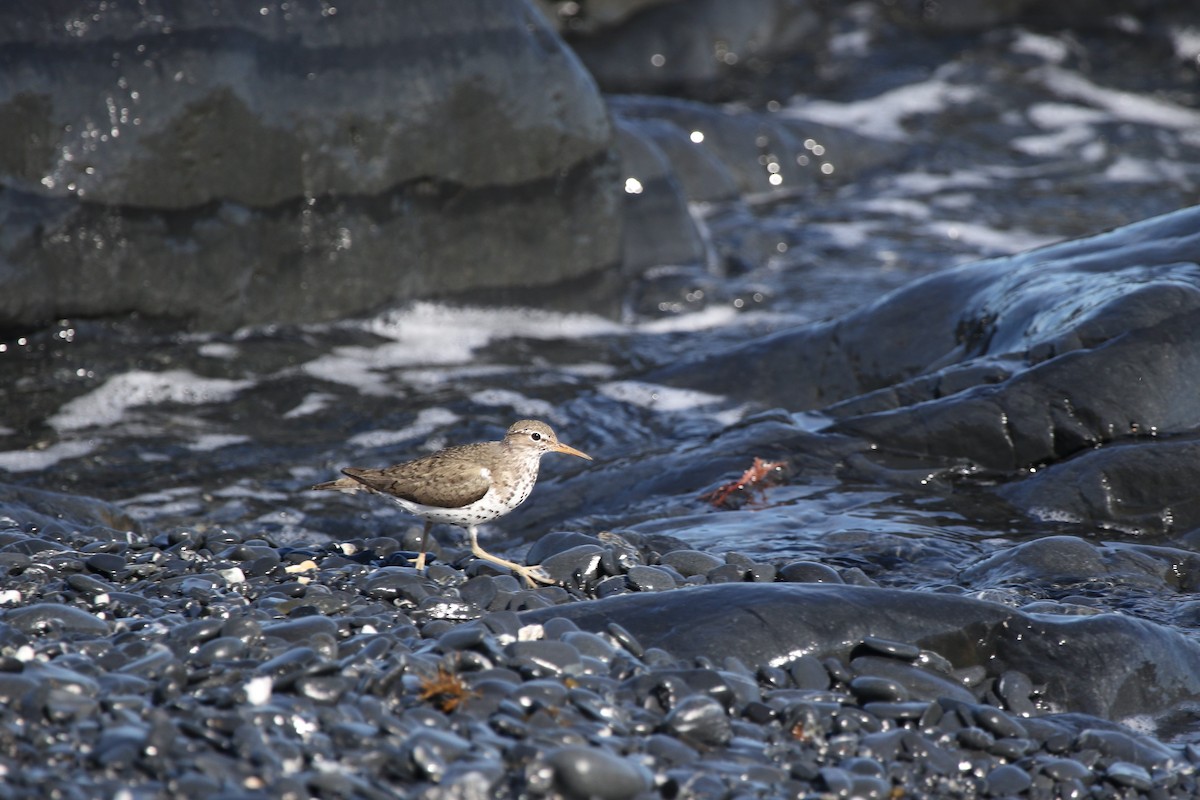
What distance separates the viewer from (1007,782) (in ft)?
15.2

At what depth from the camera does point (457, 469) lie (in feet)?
20.0

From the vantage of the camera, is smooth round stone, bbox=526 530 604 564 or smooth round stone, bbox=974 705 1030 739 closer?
smooth round stone, bbox=974 705 1030 739

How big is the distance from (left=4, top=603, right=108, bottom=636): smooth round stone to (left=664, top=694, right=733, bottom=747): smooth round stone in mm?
2155

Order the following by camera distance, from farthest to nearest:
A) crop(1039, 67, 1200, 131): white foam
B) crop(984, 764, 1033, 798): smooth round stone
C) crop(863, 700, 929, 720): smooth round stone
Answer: crop(1039, 67, 1200, 131): white foam, crop(863, 700, 929, 720): smooth round stone, crop(984, 764, 1033, 798): smooth round stone

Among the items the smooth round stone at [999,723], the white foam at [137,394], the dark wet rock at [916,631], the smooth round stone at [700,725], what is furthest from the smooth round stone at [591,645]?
the white foam at [137,394]

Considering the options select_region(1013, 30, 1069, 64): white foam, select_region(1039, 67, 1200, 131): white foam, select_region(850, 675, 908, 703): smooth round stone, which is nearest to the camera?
select_region(850, 675, 908, 703): smooth round stone

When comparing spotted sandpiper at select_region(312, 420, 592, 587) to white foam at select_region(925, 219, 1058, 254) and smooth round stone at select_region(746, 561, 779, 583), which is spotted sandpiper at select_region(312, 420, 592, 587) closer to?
smooth round stone at select_region(746, 561, 779, 583)

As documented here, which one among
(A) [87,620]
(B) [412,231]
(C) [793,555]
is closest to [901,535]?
(C) [793,555]

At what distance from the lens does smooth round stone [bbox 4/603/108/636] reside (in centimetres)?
495

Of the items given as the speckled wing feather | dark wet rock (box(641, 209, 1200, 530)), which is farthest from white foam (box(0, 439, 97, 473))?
dark wet rock (box(641, 209, 1200, 530))

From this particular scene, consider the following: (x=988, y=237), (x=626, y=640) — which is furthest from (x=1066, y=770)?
(x=988, y=237)

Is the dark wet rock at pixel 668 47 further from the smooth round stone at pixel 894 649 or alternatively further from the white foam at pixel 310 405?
the smooth round stone at pixel 894 649

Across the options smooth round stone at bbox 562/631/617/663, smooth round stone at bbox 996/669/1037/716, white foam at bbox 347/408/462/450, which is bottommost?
white foam at bbox 347/408/462/450

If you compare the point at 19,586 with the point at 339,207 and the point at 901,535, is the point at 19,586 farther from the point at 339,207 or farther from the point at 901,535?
the point at 339,207
